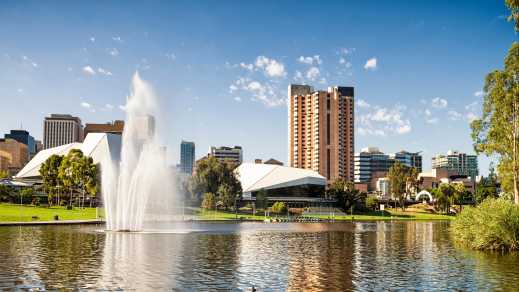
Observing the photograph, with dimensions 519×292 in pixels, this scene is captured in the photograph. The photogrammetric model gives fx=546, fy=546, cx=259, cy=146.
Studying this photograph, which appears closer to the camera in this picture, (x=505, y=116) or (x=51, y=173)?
(x=505, y=116)

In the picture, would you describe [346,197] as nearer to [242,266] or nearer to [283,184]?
[283,184]

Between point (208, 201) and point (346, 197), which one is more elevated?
point (346, 197)

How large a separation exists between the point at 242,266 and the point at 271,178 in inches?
5929

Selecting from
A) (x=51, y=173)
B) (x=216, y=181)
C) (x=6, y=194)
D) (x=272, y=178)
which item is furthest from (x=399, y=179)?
(x=6, y=194)

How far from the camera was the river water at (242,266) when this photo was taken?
28.2 metres

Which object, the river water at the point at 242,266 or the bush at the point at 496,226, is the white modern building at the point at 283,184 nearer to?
the river water at the point at 242,266

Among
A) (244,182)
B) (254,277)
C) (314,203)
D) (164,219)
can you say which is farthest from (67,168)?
(254,277)

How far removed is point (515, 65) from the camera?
55344 mm

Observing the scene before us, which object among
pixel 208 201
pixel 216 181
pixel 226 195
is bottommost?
pixel 208 201

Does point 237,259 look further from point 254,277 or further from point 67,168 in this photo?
point 67,168

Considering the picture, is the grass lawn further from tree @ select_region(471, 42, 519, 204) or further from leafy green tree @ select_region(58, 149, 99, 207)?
tree @ select_region(471, 42, 519, 204)

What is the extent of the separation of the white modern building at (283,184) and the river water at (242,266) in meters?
129

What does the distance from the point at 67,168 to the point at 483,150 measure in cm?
9193

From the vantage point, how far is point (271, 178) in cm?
18588
